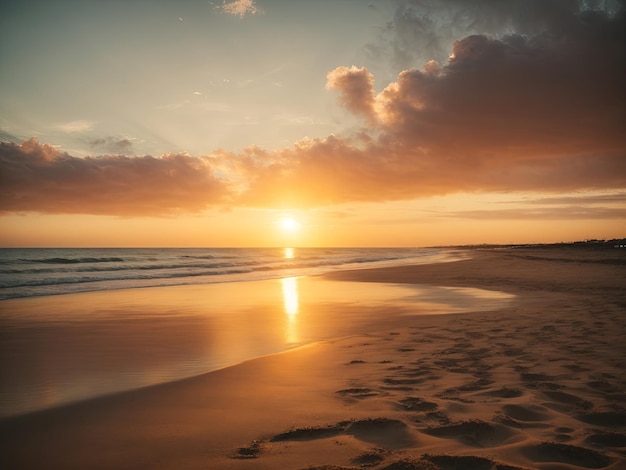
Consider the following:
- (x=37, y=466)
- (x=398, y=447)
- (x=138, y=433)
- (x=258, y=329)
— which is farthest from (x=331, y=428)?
(x=258, y=329)

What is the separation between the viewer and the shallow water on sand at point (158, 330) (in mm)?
5613

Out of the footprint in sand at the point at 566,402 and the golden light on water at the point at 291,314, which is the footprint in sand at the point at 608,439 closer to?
the footprint in sand at the point at 566,402

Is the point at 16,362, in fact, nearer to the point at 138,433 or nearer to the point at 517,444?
the point at 138,433

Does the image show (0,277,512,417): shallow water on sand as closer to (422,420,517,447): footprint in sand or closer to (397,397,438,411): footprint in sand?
(397,397,438,411): footprint in sand

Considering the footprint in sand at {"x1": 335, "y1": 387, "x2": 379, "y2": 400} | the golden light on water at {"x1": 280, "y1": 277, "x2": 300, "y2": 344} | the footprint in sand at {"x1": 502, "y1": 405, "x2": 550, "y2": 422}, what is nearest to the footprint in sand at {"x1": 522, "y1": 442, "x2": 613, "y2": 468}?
the footprint in sand at {"x1": 502, "y1": 405, "x2": 550, "y2": 422}

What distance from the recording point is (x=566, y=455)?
3117 mm

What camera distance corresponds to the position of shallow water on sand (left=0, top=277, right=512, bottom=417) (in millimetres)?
5613

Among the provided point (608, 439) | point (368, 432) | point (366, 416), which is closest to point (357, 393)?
point (366, 416)

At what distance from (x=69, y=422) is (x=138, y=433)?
0.91 m

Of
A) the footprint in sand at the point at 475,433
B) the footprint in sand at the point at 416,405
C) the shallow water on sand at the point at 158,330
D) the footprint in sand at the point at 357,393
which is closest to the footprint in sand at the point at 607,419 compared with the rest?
the footprint in sand at the point at 475,433

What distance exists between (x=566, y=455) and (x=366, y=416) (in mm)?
1688

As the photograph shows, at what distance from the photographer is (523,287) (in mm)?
17031

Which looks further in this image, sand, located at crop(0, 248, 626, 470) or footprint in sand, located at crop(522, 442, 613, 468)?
sand, located at crop(0, 248, 626, 470)

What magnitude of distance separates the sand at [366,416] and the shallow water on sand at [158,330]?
2.60 ft
